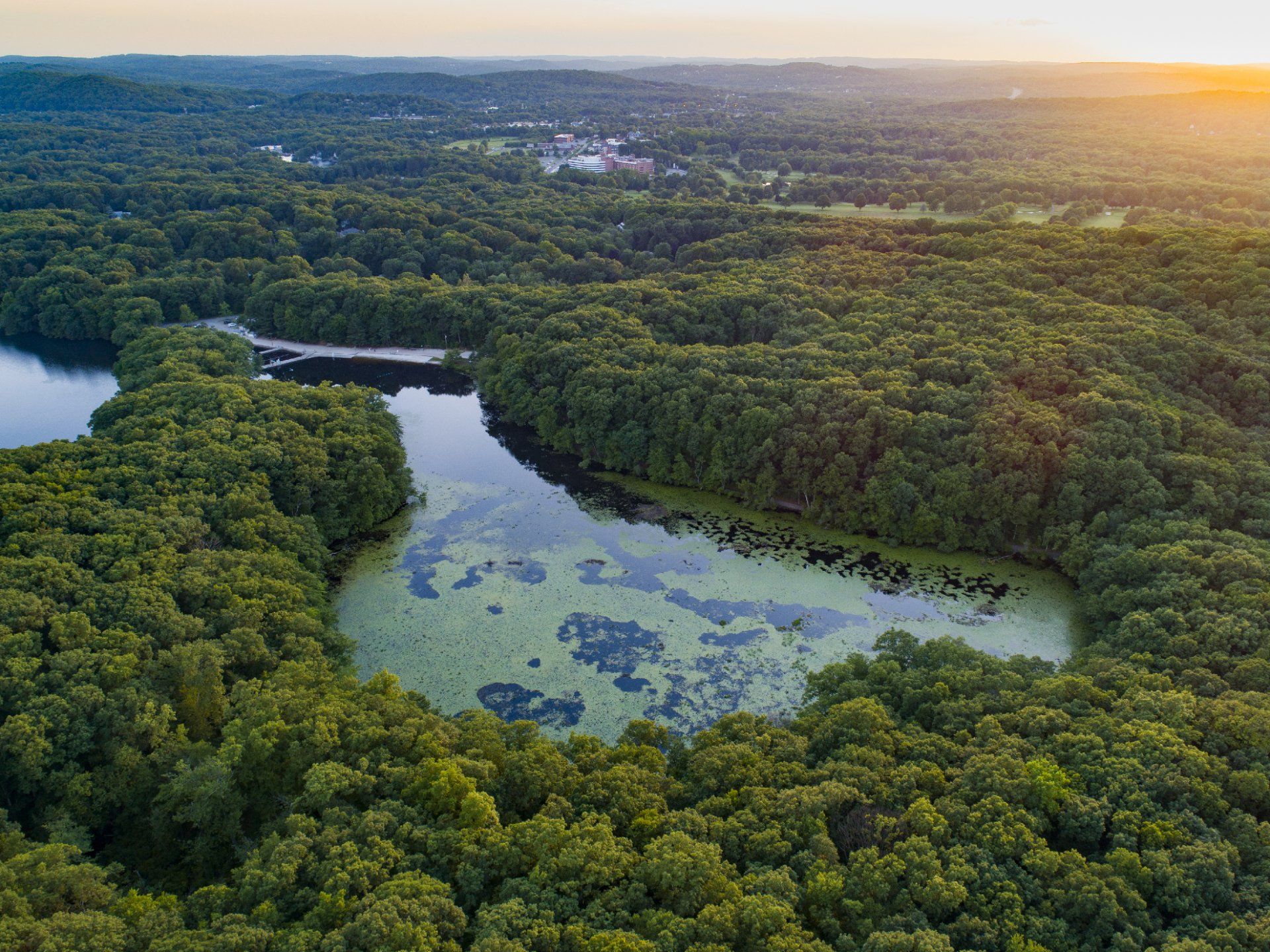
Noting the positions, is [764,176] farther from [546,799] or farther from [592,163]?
[546,799]

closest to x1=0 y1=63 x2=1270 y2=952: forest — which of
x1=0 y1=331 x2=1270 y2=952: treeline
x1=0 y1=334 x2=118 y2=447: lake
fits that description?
x1=0 y1=331 x2=1270 y2=952: treeline

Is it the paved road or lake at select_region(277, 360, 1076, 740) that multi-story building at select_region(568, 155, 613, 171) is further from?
lake at select_region(277, 360, 1076, 740)

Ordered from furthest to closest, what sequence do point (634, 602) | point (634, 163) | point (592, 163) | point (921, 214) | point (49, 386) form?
1. point (592, 163)
2. point (634, 163)
3. point (921, 214)
4. point (49, 386)
5. point (634, 602)

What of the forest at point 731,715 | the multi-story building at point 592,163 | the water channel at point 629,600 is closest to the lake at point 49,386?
the forest at point 731,715

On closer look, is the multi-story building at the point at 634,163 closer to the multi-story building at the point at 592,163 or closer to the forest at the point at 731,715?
the multi-story building at the point at 592,163

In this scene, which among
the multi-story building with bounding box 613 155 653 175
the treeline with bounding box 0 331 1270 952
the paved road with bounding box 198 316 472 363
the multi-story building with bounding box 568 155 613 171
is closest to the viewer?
the treeline with bounding box 0 331 1270 952

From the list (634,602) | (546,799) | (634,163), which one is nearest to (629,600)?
(634,602)
